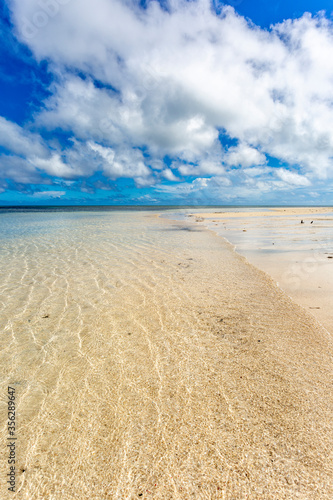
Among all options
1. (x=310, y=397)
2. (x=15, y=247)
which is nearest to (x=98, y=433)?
(x=310, y=397)

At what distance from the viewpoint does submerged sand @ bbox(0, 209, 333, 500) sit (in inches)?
73.4

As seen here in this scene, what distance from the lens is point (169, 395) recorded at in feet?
8.77

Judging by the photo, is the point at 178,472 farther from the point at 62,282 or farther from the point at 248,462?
the point at 62,282

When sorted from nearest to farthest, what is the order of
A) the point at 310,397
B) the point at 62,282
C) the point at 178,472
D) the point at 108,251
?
the point at 178,472 → the point at 310,397 → the point at 62,282 → the point at 108,251

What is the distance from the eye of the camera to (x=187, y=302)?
5191 millimetres

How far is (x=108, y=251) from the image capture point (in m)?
11.1

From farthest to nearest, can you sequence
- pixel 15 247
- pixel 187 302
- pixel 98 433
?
pixel 15 247 → pixel 187 302 → pixel 98 433

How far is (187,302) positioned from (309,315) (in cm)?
232

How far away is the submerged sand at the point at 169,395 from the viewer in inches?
73.4

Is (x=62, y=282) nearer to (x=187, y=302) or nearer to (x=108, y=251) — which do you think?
(x=187, y=302)

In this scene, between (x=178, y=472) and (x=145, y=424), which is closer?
(x=178, y=472)

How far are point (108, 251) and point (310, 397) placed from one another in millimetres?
9632

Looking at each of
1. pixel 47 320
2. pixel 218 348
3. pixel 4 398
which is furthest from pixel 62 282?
pixel 218 348

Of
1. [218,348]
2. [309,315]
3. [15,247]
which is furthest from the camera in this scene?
[15,247]
